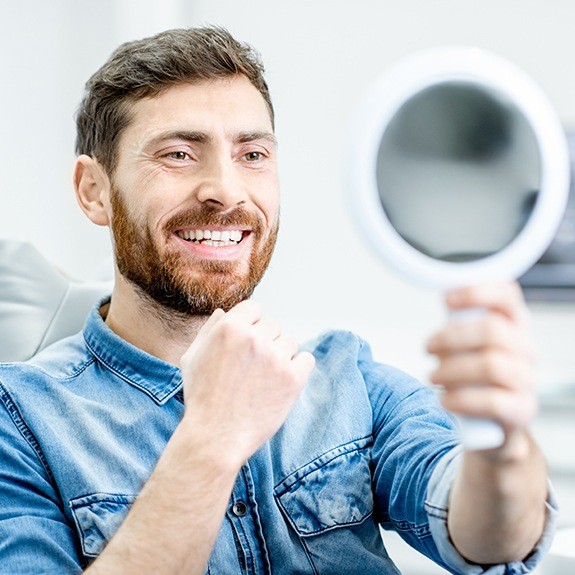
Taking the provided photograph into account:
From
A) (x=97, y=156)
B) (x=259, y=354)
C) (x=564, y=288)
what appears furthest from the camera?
(x=564, y=288)

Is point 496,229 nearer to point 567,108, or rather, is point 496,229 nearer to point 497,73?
point 497,73

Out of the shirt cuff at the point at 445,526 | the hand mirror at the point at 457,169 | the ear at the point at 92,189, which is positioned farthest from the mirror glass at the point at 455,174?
the ear at the point at 92,189

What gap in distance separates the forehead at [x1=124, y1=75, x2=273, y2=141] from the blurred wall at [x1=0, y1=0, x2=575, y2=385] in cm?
138

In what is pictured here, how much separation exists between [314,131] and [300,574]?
2123mm

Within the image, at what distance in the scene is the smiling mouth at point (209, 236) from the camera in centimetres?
128

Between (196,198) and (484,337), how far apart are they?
732mm

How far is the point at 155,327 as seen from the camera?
1.32 m

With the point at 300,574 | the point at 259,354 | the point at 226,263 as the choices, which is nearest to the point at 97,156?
the point at 226,263

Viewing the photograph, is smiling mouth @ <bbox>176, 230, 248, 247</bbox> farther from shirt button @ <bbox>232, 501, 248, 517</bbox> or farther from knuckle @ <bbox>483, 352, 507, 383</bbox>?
knuckle @ <bbox>483, 352, 507, 383</bbox>

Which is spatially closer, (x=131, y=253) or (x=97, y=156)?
(x=131, y=253)

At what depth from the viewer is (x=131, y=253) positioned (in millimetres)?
1316

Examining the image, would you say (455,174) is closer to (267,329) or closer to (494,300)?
(494,300)

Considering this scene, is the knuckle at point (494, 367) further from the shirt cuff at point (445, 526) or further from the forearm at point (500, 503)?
the shirt cuff at point (445, 526)

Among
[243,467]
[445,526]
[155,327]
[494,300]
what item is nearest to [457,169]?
[494,300]
